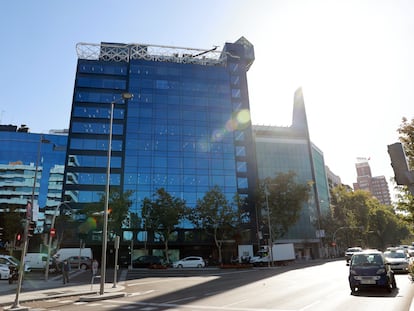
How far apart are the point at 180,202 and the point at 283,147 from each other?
3857cm

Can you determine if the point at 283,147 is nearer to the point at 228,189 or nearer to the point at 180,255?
the point at 228,189

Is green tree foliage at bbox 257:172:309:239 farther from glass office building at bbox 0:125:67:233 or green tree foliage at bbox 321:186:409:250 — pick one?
glass office building at bbox 0:125:67:233

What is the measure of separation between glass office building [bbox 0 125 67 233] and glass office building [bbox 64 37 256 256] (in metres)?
27.7

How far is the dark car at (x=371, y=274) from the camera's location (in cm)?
1223

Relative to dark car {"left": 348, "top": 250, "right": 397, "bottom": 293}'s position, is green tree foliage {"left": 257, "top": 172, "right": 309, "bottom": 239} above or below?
above

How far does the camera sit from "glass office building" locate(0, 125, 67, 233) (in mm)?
76750

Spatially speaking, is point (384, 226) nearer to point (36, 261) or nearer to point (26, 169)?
point (36, 261)

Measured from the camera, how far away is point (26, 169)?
78375mm

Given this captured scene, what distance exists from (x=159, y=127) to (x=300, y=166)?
3858cm

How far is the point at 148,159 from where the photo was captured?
55.0m


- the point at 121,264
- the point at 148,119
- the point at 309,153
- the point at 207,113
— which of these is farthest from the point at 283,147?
the point at 121,264

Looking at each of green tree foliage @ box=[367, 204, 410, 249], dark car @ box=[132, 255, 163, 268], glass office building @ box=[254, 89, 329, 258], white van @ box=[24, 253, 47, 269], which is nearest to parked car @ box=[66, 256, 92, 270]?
white van @ box=[24, 253, 47, 269]

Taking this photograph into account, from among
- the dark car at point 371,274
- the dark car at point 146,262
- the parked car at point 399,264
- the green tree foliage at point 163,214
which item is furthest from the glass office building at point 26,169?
the dark car at point 371,274

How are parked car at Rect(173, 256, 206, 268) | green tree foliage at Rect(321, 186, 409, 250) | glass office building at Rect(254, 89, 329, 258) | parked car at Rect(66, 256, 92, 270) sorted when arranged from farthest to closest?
1. glass office building at Rect(254, 89, 329, 258)
2. green tree foliage at Rect(321, 186, 409, 250)
3. parked car at Rect(173, 256, 206, 268)
4. parked car at Rect(66, 256, 92, 270)
